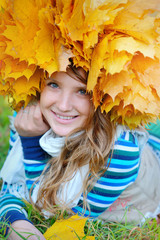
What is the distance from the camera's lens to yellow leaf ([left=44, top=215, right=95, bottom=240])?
1364mm

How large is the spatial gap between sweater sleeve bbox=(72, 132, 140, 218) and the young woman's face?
0.82 ft

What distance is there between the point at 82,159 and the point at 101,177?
16cm

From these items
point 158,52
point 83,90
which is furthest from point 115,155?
point 158,52

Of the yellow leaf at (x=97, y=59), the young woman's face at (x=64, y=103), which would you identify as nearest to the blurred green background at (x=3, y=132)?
the young woman's face at (x=64, y=103)

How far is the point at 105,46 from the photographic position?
3.78ft

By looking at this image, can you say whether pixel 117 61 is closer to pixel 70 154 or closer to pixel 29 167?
pixel 70 154

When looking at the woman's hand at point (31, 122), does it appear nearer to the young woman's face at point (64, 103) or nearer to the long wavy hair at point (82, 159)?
the young woman's face at point (64, 103)

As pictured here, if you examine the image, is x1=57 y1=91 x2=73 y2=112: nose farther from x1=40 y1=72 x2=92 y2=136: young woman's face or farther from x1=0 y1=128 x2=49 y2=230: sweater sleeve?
x1=0 y1=128 x2=49 y2=230: sweater sleeve

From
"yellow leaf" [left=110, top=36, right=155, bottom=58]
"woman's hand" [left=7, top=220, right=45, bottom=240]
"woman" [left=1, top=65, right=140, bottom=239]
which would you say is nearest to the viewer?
"yellow leaf" [left=110, top=36, right=155, bottom=58]

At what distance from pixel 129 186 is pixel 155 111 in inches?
31.3

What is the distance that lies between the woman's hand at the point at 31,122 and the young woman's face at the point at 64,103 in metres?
0.06

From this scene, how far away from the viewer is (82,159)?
1556 millimetres

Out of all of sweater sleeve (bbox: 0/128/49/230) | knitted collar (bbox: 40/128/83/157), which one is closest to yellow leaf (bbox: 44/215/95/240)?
sweater sleeve (bbox: 0/128/49/230)

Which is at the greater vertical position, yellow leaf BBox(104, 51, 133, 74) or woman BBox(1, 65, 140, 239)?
yellow leaf BBox(104, 51, 133, 74)
